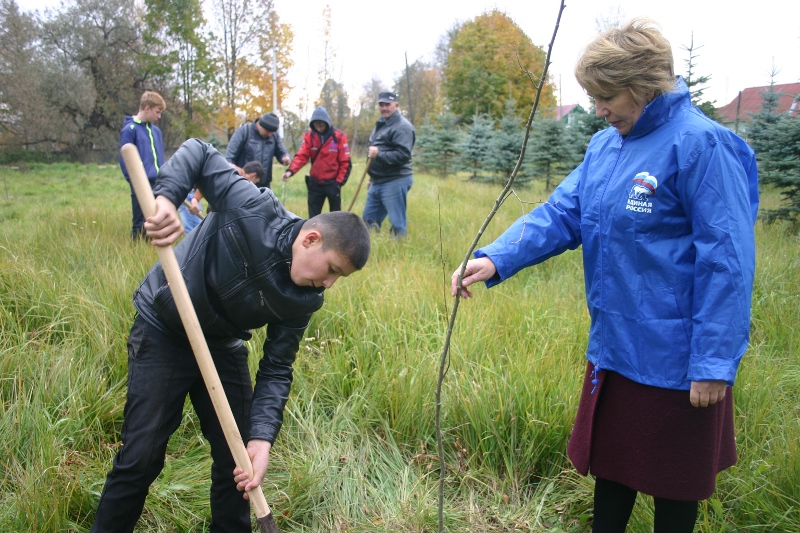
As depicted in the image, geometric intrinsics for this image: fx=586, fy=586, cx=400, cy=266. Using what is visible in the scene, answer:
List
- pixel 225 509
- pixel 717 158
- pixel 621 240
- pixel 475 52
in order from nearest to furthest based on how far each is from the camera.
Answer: pixel 717 158 → pixel 621 240 → pixel 225 509 → pixel 475 52

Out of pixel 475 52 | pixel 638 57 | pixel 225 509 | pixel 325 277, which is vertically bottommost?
pixel 225 509

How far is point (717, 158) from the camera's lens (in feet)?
5.41

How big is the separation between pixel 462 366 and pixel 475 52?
85.4 ft

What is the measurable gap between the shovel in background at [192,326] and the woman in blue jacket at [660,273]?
2.86ft

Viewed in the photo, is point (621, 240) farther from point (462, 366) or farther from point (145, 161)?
point (145, 161)

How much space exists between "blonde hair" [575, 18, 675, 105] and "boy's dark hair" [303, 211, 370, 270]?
0.87 m

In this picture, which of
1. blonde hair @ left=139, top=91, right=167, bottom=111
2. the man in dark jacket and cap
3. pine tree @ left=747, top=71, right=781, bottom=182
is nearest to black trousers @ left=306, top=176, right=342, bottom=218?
the man in dark jacket and cap

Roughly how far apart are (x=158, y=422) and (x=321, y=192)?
5.98 metres

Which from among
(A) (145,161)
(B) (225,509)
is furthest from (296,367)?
(A) (145,161)

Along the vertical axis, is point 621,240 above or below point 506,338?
above

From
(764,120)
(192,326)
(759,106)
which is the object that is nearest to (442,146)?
(759,106)

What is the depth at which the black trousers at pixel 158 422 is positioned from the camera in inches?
80.1

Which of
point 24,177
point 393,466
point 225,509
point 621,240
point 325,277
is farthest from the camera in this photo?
point 24,177

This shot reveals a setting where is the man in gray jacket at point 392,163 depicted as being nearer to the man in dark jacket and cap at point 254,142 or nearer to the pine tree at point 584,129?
the man in dark jacket and cap at point 254,142
